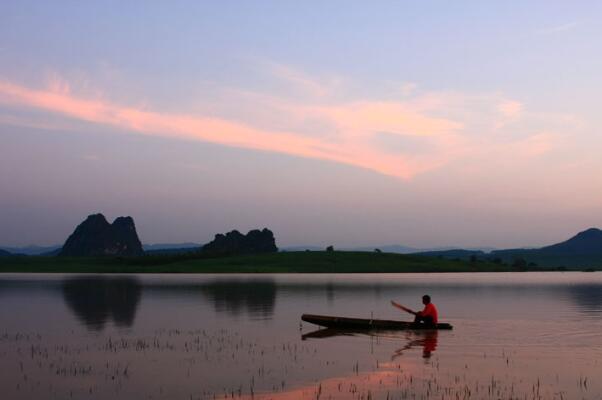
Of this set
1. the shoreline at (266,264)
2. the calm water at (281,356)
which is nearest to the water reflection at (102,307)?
the calm water at (281,356)

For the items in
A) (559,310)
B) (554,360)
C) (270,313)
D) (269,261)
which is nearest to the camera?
(554,360)

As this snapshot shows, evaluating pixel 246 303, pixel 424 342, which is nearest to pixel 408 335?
pixel 424 342

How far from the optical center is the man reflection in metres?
29.5

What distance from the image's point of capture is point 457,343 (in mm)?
32969

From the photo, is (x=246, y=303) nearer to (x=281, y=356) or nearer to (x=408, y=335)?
(x=408, y=335)

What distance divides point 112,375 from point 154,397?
411 centimetres

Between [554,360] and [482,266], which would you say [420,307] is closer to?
[554,360]

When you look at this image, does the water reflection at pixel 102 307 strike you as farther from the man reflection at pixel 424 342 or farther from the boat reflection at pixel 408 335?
the man reflection at pixel 424 342

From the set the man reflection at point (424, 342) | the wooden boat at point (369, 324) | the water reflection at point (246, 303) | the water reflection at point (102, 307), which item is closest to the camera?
the man reflection at point (424, 342)

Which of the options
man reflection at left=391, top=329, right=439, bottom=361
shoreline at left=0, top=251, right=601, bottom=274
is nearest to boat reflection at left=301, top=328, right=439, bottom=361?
man reflection at left=391, top=329, right=439, bottom=361

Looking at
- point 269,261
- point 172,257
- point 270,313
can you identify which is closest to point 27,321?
point 270,313

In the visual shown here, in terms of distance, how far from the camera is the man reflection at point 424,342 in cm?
2945

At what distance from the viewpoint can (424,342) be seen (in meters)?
33.2

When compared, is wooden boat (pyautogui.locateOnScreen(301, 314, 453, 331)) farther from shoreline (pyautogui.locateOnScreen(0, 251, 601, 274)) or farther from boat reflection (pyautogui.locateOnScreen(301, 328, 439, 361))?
shoreline (pyautogui.locateOnScreen(0, 251, 601, 274))
